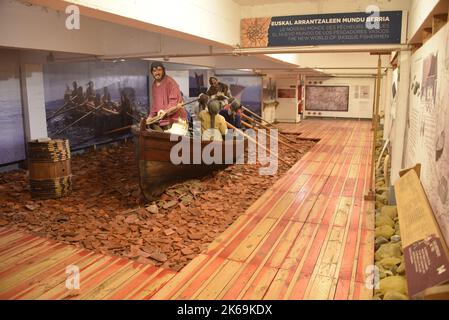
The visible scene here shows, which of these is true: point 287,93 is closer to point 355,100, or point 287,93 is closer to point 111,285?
point 355,100

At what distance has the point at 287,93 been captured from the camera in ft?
66.2

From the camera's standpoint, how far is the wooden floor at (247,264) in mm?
3449

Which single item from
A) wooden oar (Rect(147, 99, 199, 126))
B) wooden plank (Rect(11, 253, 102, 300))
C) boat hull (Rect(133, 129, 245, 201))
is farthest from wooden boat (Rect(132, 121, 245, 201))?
wooden plank (Rect(11, 253, 102, 300))

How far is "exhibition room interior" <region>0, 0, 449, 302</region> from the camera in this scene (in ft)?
11.2

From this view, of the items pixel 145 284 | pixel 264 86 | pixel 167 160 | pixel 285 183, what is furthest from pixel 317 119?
pixel 145 284

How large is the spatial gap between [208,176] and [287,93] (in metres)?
13.4

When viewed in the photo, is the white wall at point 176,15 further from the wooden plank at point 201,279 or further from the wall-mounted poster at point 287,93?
the wall-mounted poster at point 287,93

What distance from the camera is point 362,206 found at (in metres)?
6.01

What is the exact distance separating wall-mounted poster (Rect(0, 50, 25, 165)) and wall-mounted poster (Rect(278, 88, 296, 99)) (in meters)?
14.4

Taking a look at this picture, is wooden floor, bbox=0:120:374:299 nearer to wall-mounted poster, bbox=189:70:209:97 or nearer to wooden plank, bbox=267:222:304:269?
wooden plank, bbox=267:222:304:269

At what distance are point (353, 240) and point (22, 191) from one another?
5.99 m

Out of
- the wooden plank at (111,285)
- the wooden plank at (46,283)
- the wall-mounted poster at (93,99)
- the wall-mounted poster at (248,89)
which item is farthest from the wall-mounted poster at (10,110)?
the wall-mounted poster at (248,89)

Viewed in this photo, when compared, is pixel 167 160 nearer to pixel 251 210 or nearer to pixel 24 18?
pixel 251 210
